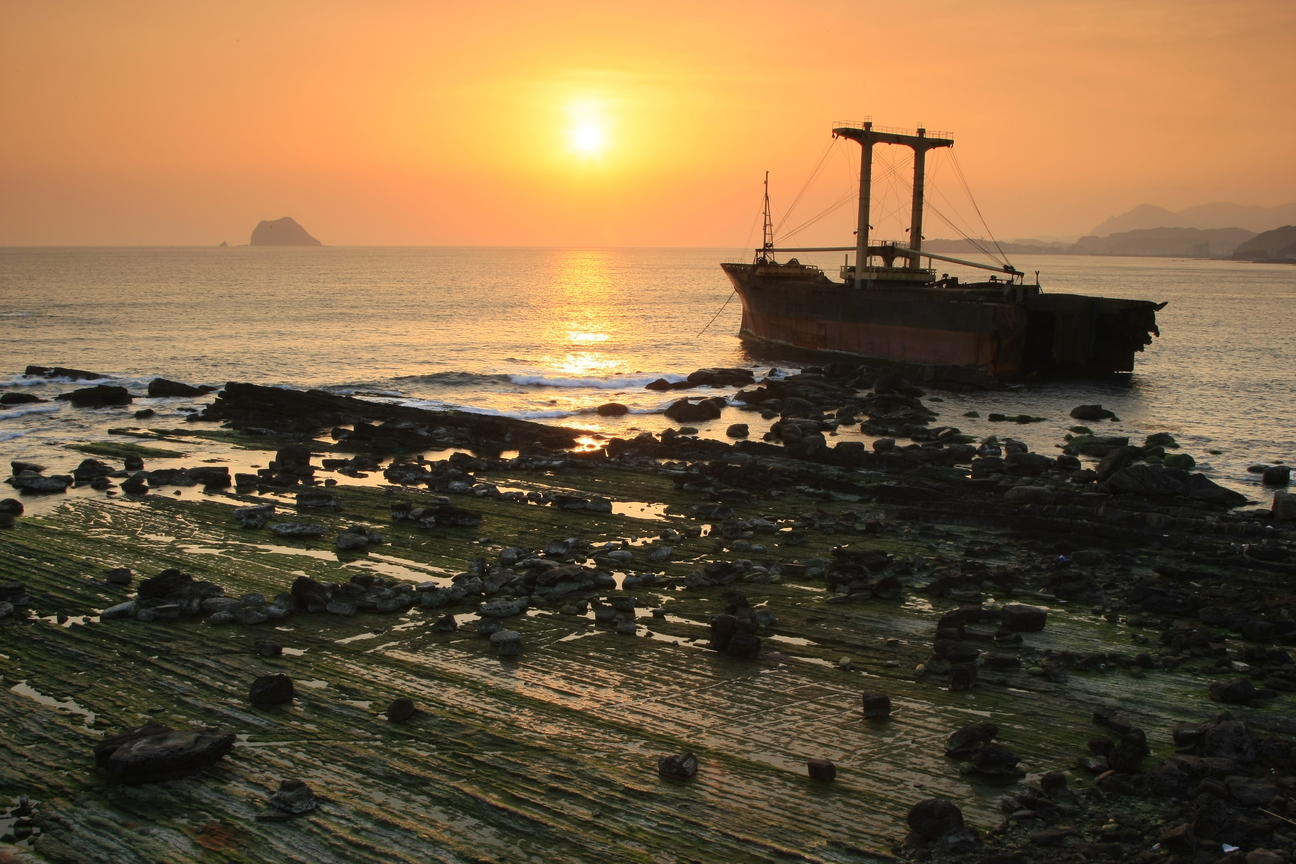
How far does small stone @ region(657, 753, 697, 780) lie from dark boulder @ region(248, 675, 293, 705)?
399 centimetres

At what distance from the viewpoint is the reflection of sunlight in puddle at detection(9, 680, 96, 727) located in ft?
30.0

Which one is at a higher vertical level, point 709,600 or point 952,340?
point 952,340

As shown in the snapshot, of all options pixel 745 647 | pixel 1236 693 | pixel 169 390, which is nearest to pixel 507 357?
pixel 169 390

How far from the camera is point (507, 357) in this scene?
53.8 meters

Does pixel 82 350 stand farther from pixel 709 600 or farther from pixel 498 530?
pixel 709 600

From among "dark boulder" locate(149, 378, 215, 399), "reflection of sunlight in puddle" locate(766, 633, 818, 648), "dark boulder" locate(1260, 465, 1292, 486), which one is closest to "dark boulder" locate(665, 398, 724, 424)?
"dark boulder" locate(1260, 465, 1292, 486)

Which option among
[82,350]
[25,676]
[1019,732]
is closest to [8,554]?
[25,676]

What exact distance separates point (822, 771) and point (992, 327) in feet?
122

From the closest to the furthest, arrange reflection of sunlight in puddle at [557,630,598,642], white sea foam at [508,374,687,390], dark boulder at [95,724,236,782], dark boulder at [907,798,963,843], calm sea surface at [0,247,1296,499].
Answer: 1. dark boulder at [907,798,963,843]
2. dark boulder at [95,724,236,782]
3. reflection of sunlight in puddle at [557,630,598,642]
4. calm sea surface at [0,247,1296,499]
5. white sea foam at [508,374,687,390]

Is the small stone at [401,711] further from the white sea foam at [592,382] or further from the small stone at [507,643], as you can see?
the white sea foam at [592,382]

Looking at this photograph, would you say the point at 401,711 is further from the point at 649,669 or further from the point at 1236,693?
the point at 1236,693

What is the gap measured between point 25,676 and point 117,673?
954 mm

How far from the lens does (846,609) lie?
479 inches

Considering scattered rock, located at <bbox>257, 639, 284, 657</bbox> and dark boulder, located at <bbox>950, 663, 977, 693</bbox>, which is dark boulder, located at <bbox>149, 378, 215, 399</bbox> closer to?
scattered rock, located at <bbox>257, 639, 284, 657</bbox>
